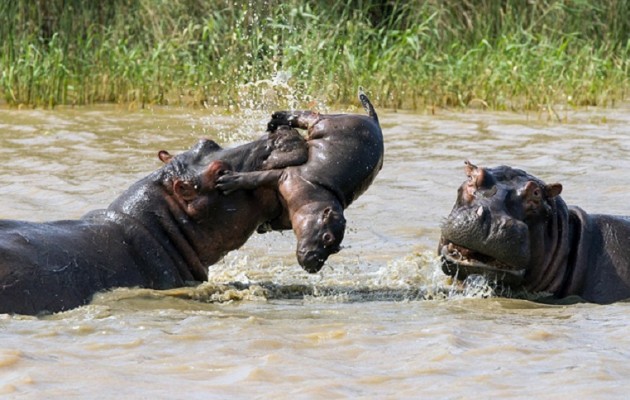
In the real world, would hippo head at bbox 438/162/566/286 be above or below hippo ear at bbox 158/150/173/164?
below

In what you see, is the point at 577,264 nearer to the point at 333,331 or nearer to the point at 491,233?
the point at 491,233

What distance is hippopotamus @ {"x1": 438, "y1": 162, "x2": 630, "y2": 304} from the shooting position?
5.34 m

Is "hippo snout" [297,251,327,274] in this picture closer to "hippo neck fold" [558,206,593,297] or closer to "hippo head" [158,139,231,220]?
"hippo head" [158,139,231,220]

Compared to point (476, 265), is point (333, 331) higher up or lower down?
lower down

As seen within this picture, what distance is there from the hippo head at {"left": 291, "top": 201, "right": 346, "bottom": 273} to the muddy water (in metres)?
0.23

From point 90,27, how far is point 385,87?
10.8ft

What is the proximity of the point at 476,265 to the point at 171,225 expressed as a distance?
3.93 ft

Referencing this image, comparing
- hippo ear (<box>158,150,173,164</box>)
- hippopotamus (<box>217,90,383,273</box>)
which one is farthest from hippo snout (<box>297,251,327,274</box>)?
hippo ear (<box>158,150,173,164</box>)

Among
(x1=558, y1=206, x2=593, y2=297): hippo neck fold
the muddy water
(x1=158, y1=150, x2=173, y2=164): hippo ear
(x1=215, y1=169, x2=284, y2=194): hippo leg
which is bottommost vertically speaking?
the muddy water

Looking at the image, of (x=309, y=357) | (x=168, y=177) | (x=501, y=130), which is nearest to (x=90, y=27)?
(x=501, y=130)

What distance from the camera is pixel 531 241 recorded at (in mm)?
5496

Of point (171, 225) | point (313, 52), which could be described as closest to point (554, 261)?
point (171, 225)

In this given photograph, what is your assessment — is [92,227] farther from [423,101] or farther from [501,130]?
[423,101]

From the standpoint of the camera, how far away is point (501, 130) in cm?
1165
